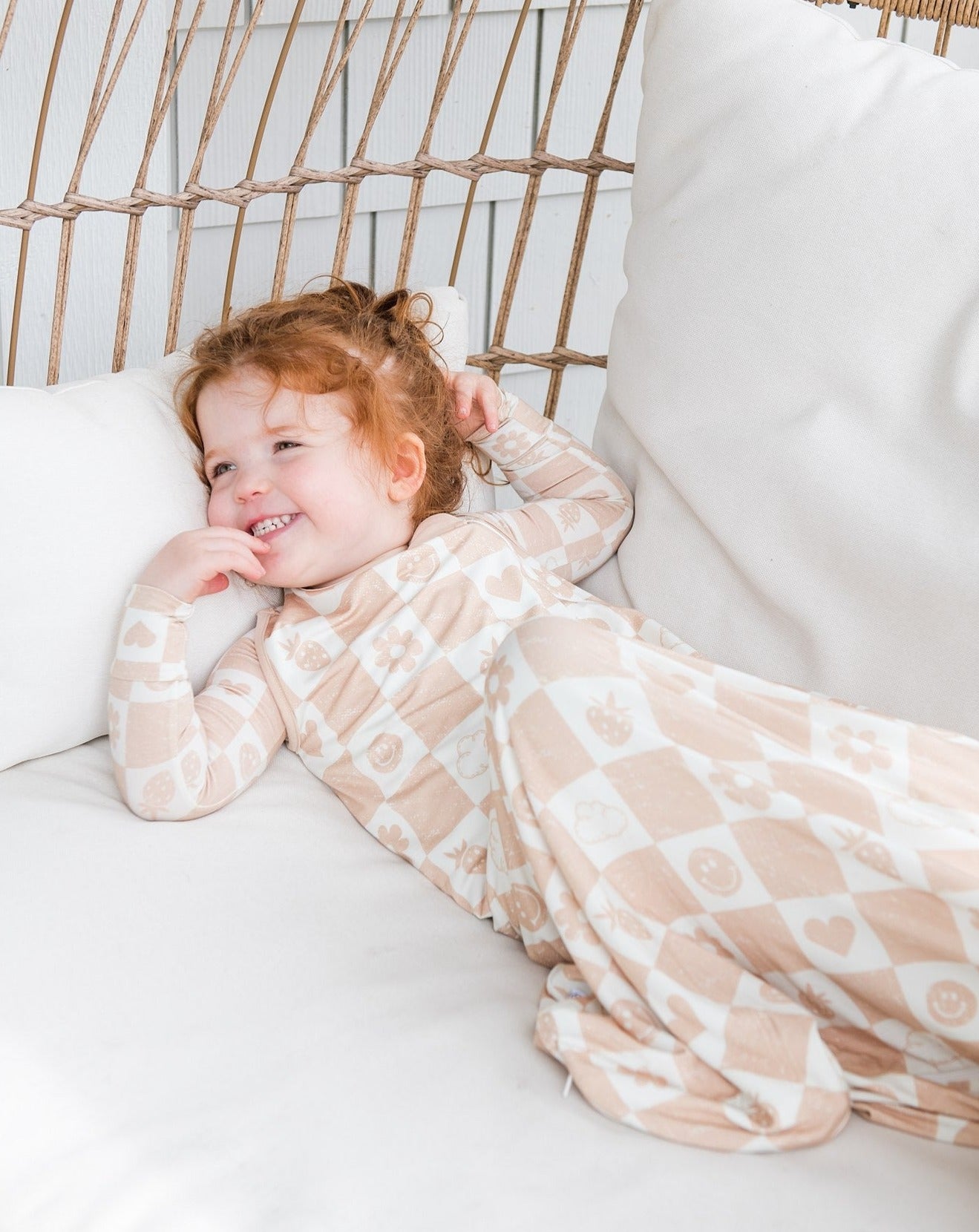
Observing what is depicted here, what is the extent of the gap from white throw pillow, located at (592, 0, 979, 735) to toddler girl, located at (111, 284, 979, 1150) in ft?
0.33

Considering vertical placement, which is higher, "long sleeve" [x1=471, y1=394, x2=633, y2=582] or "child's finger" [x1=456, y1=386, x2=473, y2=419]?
"child's finger" [x1=456, y1=386, x2=473, y2=419]

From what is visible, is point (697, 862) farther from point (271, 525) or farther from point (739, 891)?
point (271, 525)

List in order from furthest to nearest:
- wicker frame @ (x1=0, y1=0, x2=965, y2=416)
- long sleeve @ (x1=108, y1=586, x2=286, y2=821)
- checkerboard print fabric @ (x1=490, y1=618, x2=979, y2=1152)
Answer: wicker frame @ (x1=0, y1=0, x2=965, y2=416) → long sleeve @ (x1=108, y1=586, x2=286, y2=821) → checkerboard print fabric @ (x1=490, y1=618, x2=979, y2=1152)

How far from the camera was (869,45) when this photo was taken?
110 centimetres

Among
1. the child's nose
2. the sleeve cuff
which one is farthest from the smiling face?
the sleeve cuff

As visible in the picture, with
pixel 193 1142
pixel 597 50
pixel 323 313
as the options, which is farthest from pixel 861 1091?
pixel 597 50

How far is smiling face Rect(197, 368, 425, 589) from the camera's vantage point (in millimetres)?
1050

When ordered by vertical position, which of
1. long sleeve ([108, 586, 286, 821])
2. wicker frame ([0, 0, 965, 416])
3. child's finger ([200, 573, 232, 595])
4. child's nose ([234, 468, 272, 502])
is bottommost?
long sleeve ([108, 586, 286, 821])

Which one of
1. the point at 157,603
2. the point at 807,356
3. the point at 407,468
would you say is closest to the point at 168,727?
the point at 157,603

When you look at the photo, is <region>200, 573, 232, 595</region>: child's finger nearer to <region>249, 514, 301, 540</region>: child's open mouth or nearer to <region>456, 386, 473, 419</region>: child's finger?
<region>249, 514, 301, 540</region>: child's open mouth

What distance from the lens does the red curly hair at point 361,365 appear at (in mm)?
1090

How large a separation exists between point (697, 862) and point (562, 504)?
49 centimetres

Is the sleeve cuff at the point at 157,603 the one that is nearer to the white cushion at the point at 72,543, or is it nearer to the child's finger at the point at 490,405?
the white cushion at the point at 72,543

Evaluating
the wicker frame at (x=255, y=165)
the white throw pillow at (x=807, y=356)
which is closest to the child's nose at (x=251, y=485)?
the wicker frame at (x=255, y=165)
